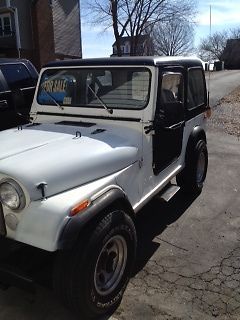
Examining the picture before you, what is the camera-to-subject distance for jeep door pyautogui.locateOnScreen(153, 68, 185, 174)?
4059 mm

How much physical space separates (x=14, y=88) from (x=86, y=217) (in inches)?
174

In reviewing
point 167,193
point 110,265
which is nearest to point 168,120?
point 167,193

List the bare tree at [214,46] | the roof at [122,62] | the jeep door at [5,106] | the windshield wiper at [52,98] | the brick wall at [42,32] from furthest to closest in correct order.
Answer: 1. the bare tree at [214,46]
2. the brick wall at [42,32]
3. the jeep door at [5,106]
4. the windshield wiper at [52,98]
5. the roof at [122,62]

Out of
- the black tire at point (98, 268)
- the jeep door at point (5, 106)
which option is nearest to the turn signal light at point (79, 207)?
the black tire at point (98, 268)

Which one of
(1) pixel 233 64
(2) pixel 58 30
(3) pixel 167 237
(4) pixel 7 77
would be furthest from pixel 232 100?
(1) pixel 233 64

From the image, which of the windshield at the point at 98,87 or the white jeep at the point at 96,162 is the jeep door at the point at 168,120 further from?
the windshield at the point at 98,87

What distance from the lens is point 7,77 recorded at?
6.55m

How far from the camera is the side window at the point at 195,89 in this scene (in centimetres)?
512

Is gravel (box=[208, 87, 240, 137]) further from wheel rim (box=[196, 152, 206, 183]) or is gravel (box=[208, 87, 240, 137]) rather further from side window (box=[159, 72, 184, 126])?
side window (box=[159, 72, 184, 126])

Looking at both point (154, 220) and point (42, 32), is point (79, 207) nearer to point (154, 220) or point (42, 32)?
point (154, 220)

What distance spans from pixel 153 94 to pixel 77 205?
5.49 ft

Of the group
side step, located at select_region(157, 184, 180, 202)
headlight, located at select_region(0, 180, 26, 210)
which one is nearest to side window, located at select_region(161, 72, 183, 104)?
side step, located at select_region(157, 184, 180, 202)

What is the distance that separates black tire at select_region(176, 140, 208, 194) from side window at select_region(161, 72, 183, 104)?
810mm

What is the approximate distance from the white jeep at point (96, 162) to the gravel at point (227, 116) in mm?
5495
